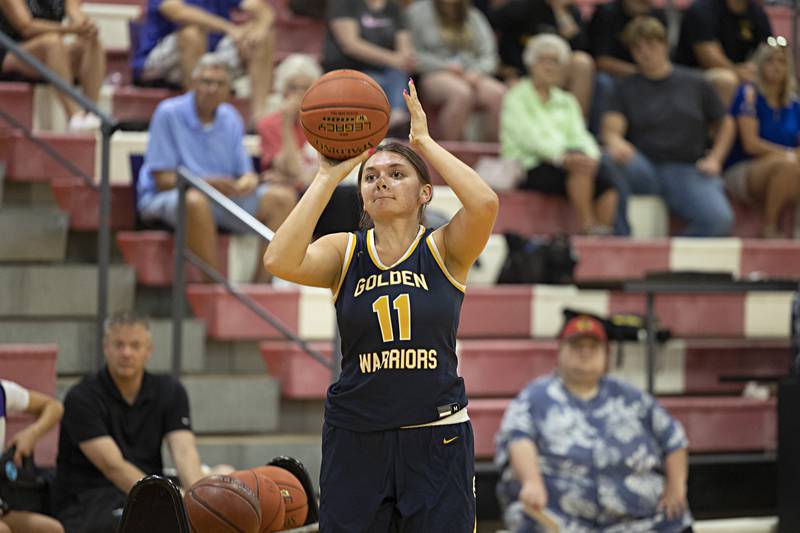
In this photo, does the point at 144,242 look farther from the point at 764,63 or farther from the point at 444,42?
the point at 764,63

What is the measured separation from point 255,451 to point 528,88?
9.44ft

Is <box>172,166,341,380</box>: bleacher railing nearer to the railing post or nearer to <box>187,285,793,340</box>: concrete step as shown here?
the railing post

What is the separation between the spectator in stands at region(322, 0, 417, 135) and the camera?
7926mm

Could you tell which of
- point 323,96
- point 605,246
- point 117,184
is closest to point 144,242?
point 117,184

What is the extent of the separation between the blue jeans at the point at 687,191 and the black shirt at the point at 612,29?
945 mm

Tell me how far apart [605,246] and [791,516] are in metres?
1.86

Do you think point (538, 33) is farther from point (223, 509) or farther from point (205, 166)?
point (223, 509)

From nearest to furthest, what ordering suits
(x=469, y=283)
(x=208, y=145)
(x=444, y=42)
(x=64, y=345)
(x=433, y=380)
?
(x=433, y=380) < (x=64, y=345) < (x=208, y=145) < (x=469, y=283) < (x=444, y=42)

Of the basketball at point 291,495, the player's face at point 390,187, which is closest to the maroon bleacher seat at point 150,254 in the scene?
the basketball at point 291,495

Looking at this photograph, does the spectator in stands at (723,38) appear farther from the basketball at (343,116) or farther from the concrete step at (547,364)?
the basketball at (343,116)

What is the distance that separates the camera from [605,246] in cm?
763

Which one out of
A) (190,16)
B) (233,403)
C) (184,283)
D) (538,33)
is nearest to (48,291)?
(184,283)

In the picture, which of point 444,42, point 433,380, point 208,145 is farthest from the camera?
point 444,42

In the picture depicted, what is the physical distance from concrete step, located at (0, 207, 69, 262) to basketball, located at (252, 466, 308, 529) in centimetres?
228
